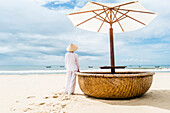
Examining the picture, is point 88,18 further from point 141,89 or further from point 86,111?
point 86,111

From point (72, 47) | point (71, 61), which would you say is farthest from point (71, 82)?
point (72, 47)

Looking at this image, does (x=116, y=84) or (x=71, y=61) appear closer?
(x=116, y=84)

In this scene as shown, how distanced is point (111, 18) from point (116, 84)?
227 centimetres

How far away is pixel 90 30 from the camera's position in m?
5.64

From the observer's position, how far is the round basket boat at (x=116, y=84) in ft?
10.7

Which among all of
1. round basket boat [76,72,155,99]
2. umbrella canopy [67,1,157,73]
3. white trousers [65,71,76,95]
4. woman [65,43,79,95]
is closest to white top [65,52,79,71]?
woman [65,43,79,95]

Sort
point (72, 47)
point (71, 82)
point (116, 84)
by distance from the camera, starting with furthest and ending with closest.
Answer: point (72, 47)
point (71, 82)
point (116, 84)

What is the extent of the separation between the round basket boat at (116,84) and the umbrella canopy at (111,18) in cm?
93

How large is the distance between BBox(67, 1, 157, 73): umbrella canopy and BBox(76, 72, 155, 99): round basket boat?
3.07 feet

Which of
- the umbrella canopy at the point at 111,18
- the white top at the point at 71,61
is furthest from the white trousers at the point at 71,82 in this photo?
the umbrella canopy at the point at 111,18

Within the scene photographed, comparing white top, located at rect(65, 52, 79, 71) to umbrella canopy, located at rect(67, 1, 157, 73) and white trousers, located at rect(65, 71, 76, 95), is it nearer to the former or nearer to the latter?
white trousers, located at rect(65, 71, 76, 95)

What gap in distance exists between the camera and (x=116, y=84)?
3291mm

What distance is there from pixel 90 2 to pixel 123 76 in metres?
2.24

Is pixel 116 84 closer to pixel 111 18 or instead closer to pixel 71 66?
pixel 71 66
